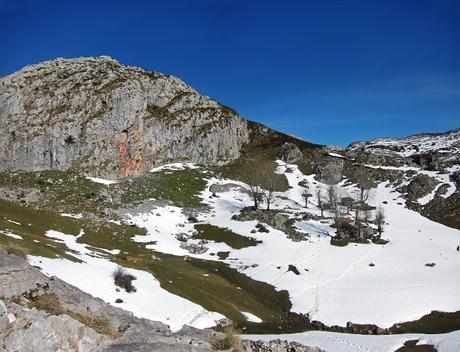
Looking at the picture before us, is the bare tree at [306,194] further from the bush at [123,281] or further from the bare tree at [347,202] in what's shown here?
the bush at [123,281]

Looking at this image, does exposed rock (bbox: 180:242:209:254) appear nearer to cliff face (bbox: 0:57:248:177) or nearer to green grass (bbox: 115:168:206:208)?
green grass (bbox: 115:168:206:208)

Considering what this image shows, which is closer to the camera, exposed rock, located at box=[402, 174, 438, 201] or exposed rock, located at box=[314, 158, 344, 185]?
exposed rock, located at box=[402, 174, 438, 201]

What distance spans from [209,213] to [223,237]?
1605 cm

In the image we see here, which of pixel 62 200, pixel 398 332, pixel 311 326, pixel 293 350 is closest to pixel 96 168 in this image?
pixel 62 200

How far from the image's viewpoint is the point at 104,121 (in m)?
120

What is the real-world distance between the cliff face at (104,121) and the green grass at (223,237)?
39868mm

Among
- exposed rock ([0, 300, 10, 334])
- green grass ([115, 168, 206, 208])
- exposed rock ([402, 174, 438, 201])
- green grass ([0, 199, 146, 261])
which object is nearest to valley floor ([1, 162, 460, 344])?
green grass ([0, 199, 146, 261])

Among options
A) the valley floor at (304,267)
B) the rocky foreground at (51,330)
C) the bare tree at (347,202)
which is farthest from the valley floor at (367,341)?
the bare tree at (347,202)

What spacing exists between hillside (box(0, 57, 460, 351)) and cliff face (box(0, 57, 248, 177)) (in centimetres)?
46

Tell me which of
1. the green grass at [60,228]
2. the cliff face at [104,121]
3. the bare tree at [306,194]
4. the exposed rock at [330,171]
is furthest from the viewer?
the exposed rock at [330,171]

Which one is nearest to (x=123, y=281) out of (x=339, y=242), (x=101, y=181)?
(x=339, y=242)

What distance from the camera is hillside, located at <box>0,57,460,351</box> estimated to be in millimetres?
49438

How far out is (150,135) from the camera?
13375 cm

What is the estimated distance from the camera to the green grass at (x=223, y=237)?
7969 cm
